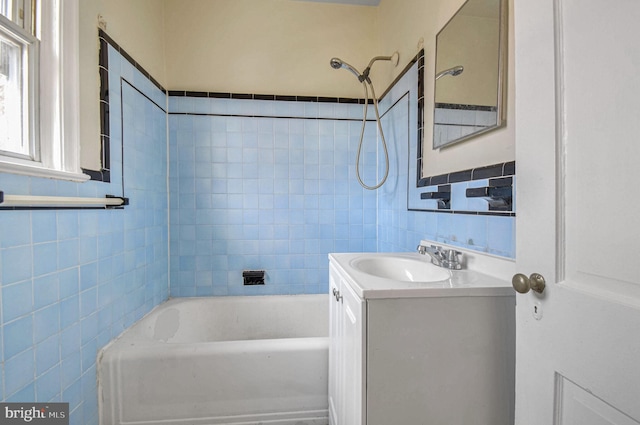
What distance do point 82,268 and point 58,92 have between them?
70 cm

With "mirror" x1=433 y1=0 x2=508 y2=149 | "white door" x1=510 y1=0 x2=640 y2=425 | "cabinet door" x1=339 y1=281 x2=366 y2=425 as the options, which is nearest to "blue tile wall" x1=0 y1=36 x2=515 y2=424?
"mirror" x1=433 y1=0 x2=508 y2=149

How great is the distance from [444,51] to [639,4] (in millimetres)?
934

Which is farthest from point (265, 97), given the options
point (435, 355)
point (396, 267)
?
point (435, 355)

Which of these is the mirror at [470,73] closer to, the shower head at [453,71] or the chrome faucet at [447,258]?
the shower head at [453,71]

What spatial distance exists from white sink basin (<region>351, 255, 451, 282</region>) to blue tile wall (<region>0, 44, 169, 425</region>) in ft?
3.66

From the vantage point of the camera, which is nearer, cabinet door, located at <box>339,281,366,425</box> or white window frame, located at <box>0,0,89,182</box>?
cabinet door, located at <box>339,281,366,425</box>

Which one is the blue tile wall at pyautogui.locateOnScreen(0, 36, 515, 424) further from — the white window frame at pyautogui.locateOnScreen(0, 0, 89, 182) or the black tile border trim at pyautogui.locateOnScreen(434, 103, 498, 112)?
the black tile border trim at pyautogui.locateOnScreen(434, 103, 498, 112)

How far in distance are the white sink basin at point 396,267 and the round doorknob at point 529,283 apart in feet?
1.54

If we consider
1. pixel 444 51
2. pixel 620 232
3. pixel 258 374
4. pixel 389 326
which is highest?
pixel 444 51

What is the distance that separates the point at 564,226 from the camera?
57 centimetres

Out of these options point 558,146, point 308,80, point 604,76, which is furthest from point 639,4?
point 308,80

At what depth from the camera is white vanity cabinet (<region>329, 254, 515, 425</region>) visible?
0.78 metres

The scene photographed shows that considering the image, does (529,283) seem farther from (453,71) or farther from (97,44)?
(97,44)

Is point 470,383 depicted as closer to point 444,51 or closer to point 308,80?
point 444,51
